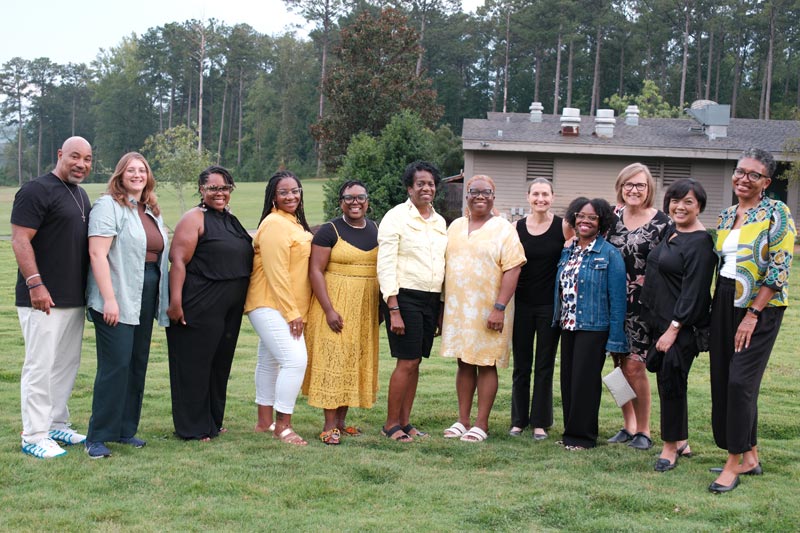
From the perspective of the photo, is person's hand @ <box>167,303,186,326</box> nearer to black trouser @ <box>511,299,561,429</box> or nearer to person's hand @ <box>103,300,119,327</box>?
person's hand @ <box>103,300,119,327</box>

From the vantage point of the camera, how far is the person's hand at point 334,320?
6.32 m

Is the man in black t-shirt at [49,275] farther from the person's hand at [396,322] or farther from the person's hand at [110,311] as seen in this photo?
the person's hand at [396,322]

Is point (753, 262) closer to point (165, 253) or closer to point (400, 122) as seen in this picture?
point (165, 253)

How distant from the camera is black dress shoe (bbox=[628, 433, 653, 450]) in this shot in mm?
6328

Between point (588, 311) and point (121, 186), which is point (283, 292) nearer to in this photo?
point (121, 186)

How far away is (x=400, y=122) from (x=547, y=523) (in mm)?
22092

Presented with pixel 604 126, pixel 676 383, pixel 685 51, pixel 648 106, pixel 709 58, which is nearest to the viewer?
pixel 676 383

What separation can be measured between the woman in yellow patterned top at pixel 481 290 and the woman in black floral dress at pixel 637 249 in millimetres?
752

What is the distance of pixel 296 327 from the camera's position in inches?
247

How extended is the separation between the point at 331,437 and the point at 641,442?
2211 mm

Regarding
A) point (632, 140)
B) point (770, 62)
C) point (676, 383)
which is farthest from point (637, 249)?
point (770, 62)

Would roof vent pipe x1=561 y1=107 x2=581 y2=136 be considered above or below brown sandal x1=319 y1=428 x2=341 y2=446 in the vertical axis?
above

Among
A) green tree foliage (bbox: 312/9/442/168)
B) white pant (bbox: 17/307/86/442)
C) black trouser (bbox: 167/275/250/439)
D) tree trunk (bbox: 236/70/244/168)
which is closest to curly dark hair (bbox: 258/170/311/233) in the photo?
black trouser (bbox: 167/275/250/439)

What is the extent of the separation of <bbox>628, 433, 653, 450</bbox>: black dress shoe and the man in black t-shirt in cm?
389
